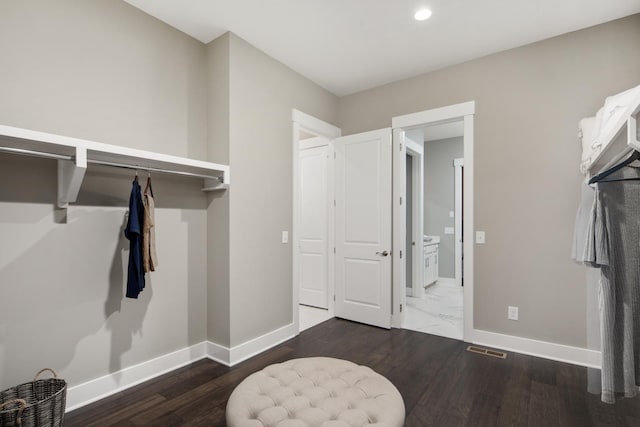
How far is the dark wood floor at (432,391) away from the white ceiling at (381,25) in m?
2.89

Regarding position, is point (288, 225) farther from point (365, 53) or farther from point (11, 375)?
point (11, 375)

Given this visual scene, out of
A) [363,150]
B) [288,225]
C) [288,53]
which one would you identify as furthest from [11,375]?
[363,150]

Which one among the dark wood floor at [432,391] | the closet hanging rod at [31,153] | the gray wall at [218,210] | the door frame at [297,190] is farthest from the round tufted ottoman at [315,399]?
the door frame at [297,190]

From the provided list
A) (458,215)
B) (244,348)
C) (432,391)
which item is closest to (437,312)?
(432,391)

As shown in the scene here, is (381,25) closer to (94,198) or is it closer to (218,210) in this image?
(218,210)

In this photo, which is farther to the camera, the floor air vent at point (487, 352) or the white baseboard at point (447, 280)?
the white baseboard at point (447, 280)

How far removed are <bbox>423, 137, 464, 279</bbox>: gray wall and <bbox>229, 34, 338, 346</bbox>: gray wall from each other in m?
3.83

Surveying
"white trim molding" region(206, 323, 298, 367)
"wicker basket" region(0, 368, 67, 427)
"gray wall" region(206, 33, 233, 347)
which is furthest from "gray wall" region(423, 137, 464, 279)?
"wicker basket" region(0, 368, 67, 427)

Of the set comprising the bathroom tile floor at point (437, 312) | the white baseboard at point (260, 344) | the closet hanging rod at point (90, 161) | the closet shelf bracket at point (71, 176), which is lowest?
the bathroom tile floor at point (437, 312)

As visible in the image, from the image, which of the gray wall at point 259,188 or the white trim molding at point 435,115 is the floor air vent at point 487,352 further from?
the white trim molding at point 435,115

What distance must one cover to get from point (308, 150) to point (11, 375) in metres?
3.69

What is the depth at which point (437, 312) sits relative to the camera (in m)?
4.44

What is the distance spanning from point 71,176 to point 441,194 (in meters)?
6.05

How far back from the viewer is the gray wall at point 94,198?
77.7 inches
